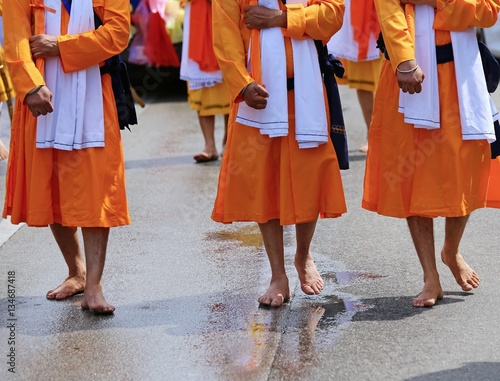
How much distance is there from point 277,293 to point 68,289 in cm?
105

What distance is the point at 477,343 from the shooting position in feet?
15.5

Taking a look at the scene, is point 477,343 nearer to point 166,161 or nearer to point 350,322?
point 350,322

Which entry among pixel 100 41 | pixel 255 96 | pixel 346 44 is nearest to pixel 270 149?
pixel 255 96

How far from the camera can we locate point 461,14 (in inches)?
196

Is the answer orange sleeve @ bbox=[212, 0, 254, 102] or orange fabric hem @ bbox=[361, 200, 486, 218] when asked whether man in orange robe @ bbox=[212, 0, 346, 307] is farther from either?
orange fabric hem @ bbox=[361, 200, 486, 218]

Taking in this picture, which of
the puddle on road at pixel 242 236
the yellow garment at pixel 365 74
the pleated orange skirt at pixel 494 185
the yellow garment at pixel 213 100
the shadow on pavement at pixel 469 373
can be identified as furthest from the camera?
the yellow garment at pixel 213 100

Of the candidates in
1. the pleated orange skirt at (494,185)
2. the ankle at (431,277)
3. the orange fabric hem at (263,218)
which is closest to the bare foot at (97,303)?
the orange fabric hem at (263,218)

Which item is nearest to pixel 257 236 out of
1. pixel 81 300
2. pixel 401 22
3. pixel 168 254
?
pixel 168 254

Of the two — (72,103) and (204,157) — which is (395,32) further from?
(204,157)

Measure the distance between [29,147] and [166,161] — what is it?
403 centimetres

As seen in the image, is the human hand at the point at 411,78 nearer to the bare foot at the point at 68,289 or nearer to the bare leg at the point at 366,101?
the bare foot at the point at 68,289

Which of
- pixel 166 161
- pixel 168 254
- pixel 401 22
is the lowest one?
pixel 166 161

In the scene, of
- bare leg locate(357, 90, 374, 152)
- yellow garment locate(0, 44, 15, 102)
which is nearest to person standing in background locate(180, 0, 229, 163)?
bare leg locate(357, 90, 374, 152)

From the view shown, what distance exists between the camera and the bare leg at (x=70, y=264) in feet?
18.0
